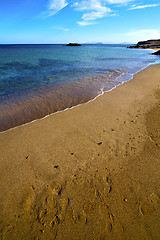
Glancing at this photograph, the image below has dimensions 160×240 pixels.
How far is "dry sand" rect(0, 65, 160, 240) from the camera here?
8.20 feet

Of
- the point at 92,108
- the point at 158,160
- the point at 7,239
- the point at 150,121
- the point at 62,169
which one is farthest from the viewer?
the point at 92,108

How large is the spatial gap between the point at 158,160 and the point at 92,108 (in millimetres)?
3884

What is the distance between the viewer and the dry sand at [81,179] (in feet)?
8.20

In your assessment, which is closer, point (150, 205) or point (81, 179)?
point (150, 205)

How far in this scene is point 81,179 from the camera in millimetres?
3342

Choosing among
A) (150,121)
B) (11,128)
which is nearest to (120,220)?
(150,121)

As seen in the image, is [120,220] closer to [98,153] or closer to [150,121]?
[98,153]

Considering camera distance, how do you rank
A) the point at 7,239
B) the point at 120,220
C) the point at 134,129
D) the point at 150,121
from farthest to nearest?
1. the point at 150,121
2. the point at 134,129
3. the point at 120,220
4. the point at 7,239

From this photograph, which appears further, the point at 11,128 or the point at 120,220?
the point at 11,128

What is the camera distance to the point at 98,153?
4.05 m

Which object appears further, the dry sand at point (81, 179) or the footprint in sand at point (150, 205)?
the footprint in sand at point (150, 205)

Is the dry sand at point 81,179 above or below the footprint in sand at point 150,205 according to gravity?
above

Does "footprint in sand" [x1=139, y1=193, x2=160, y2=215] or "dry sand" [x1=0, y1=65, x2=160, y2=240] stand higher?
"dry sand" [x1=0, y1=65, x2=160, y2=240]

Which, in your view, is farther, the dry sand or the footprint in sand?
the footprint in sand
